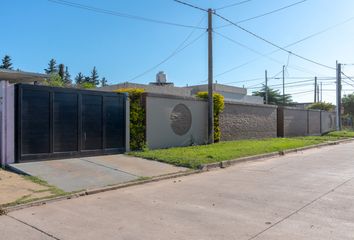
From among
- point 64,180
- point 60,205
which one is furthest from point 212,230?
point 64,180

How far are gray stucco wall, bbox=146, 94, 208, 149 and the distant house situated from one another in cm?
677

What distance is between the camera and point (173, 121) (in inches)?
648

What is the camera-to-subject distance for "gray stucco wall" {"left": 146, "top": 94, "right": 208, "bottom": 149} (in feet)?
50.2

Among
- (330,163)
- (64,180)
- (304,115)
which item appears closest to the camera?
(64,180)

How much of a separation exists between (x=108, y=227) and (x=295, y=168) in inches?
326

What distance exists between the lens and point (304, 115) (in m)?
32.1

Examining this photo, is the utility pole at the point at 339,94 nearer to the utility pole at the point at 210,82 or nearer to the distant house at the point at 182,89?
the distant house at the point at 182,89

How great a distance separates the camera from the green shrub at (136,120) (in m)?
14.6

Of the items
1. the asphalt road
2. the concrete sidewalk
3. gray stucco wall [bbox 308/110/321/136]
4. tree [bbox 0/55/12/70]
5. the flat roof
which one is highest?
tree [bbox 0/55/12/70]

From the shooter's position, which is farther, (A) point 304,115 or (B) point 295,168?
(A) point 304,115

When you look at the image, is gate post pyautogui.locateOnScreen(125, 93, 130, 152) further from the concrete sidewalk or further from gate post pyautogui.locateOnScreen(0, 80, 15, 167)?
gate post pyautogui.locateOnScreen(0, 80, 15, 167)

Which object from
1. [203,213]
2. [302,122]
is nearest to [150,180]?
[203,213]

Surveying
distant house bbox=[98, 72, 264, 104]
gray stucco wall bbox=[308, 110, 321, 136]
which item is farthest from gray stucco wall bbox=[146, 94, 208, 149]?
gray stucco wall bbox=[308, 110, 321, 136]

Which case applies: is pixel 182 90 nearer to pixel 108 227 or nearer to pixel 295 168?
pixel 295 168
